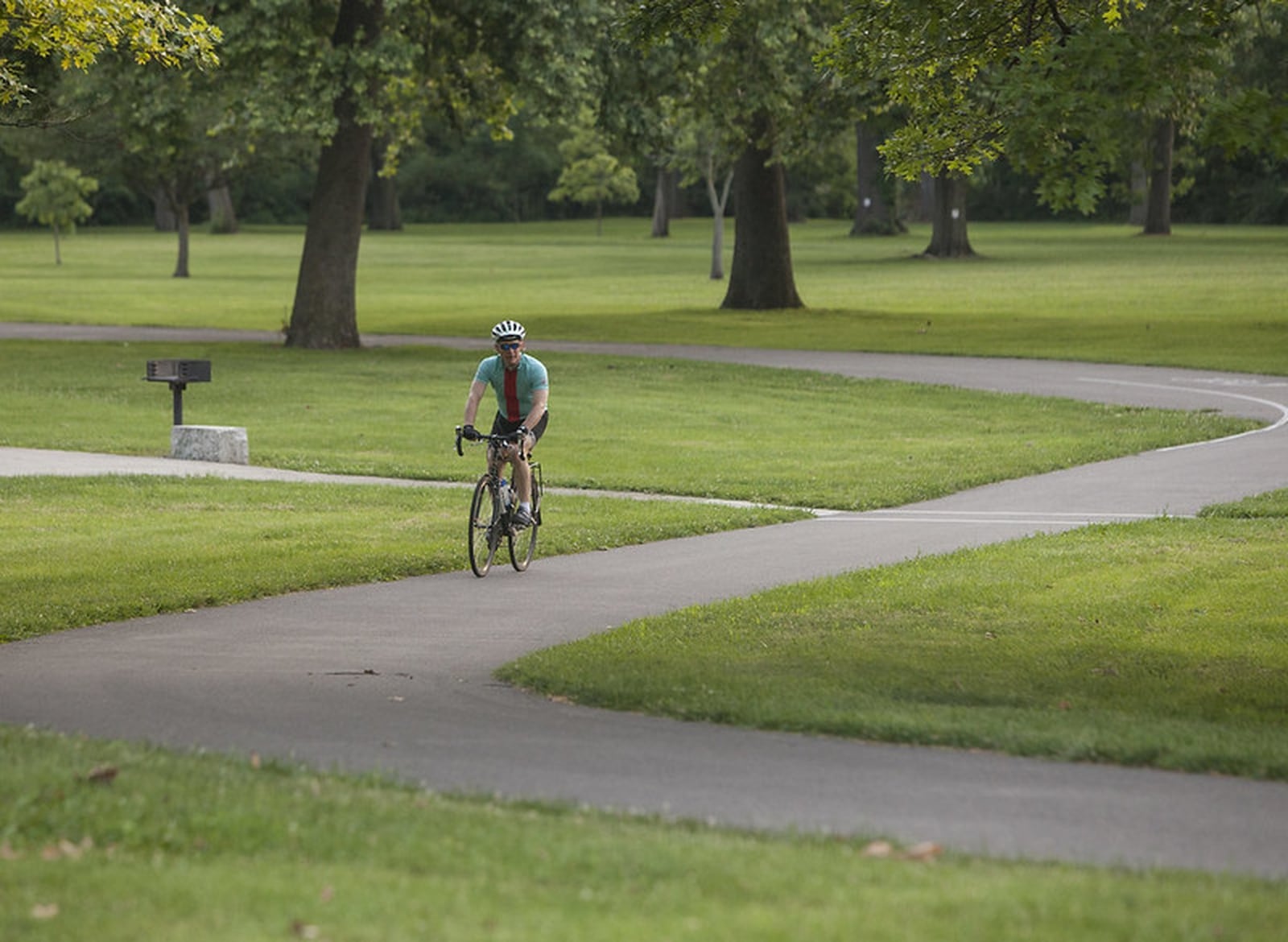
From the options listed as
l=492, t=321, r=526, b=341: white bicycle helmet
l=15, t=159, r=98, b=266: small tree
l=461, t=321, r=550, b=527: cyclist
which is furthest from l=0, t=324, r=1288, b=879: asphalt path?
l=15, t=159, r=98, b=266: small tree

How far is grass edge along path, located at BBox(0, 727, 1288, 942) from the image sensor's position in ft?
18.6

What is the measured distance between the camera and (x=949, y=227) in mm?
79938

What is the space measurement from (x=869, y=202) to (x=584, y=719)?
96130 millimetres

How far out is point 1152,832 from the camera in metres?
7.47

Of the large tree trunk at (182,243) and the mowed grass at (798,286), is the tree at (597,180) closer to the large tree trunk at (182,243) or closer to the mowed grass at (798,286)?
the mowed grass at (798,286)

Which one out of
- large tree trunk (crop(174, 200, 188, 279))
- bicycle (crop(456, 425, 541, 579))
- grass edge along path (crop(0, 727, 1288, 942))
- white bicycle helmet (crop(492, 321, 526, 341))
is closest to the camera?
grass edge along path (crop(0, 727, 1288, 942))

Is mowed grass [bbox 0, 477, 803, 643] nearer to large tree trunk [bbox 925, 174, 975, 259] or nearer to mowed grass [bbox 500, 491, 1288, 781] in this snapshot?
mowed grass [bbox 500, 491, 1288, 781]

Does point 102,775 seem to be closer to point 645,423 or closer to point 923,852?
point 923,852

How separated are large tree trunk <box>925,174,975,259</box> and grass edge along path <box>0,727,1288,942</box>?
73955mm

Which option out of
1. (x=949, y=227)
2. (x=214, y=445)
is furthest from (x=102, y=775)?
(x=949, y=227)

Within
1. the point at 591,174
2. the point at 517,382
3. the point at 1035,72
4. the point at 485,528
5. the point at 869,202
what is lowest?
the point at 485,528

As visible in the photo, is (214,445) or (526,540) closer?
(526,540)

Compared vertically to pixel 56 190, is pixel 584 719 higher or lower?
lower

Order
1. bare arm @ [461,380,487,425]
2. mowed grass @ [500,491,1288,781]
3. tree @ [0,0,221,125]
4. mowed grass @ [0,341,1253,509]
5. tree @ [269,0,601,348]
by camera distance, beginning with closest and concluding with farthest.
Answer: mowed grass @ [500,491,1288,781] < bare arm @ [461,380,487,425] < tree @ [0,0,221,125] < mowed grass @ [0,341,1253,509] < tree @ [269,0,601,348]
